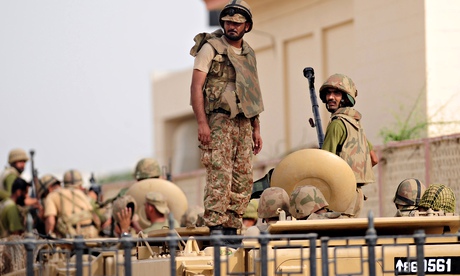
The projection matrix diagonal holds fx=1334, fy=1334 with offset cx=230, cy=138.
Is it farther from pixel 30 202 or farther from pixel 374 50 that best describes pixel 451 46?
pixel 30 202

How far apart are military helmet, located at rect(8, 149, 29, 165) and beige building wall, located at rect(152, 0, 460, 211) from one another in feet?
6.92

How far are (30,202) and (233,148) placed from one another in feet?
25.0

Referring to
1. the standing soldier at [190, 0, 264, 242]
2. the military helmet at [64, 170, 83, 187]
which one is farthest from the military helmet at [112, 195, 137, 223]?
the standing soldier at [190, 0, 264, 242]

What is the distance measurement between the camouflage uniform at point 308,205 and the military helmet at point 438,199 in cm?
112

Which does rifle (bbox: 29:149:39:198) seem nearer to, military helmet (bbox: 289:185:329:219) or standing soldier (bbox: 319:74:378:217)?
standing soldier (bbox: 319:74:378:217)

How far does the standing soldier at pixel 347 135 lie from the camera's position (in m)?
11.3

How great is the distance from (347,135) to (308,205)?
60.4 inches

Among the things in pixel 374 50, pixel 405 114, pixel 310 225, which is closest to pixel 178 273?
pixel 310 225

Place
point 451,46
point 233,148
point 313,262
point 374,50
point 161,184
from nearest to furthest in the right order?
point 313,262, point 233,148, point 161,184, point 451,46, point 374,50

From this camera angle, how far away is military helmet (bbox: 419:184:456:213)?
10.7 metres

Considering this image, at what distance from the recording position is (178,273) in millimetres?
9430

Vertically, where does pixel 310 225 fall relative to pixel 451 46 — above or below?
below

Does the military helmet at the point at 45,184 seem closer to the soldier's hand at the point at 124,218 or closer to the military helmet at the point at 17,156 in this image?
the military helmet at the point at 17,156

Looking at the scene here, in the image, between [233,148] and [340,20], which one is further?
[340,20]
